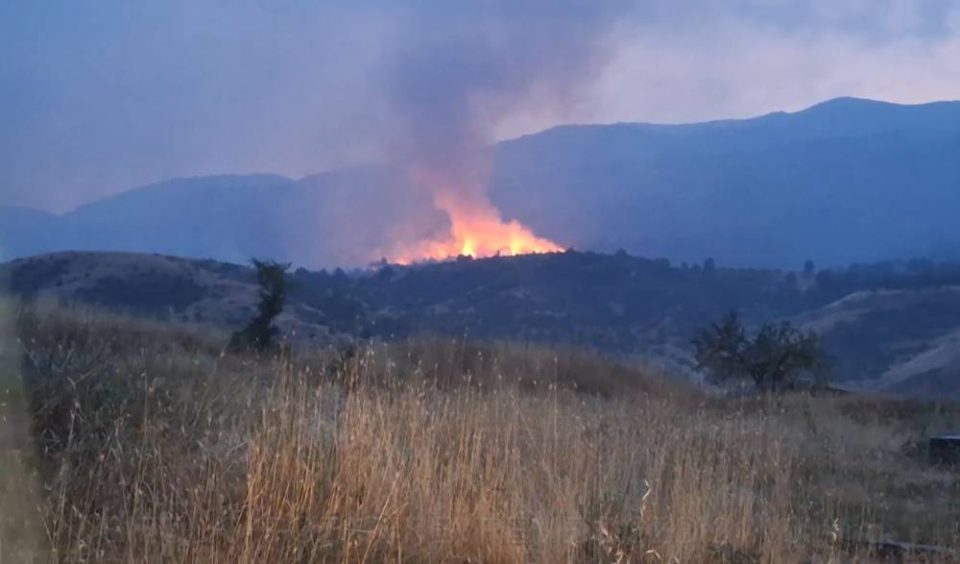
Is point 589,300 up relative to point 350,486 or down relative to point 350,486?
up

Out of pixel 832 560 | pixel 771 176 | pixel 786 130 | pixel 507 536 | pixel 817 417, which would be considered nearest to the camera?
pixel 507 536

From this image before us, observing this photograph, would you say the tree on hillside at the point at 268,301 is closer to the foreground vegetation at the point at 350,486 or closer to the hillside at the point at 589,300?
the hillside at the point at 589,300

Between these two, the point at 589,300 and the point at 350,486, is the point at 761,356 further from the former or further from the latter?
the point at 589,300

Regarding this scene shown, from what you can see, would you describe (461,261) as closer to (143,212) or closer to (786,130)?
(143,212)

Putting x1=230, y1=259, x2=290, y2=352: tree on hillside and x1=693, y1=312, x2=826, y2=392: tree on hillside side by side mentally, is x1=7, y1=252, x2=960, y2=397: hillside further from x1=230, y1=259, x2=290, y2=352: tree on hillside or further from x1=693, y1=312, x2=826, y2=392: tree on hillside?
x1=230, y1=259, x2=290, y2=352: tree on hillside

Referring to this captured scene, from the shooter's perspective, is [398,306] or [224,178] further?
[224,178]

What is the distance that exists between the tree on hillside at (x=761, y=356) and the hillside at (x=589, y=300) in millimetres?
5403

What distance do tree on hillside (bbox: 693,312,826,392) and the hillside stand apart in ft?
17.7

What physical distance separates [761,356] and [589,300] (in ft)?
117

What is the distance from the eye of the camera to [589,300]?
65.5 meters

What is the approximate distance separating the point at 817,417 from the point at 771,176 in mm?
121423

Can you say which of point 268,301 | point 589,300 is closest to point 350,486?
point 268,301

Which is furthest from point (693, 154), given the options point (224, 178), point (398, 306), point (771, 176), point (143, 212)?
point (398, 306)

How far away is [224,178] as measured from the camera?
12431 cm
